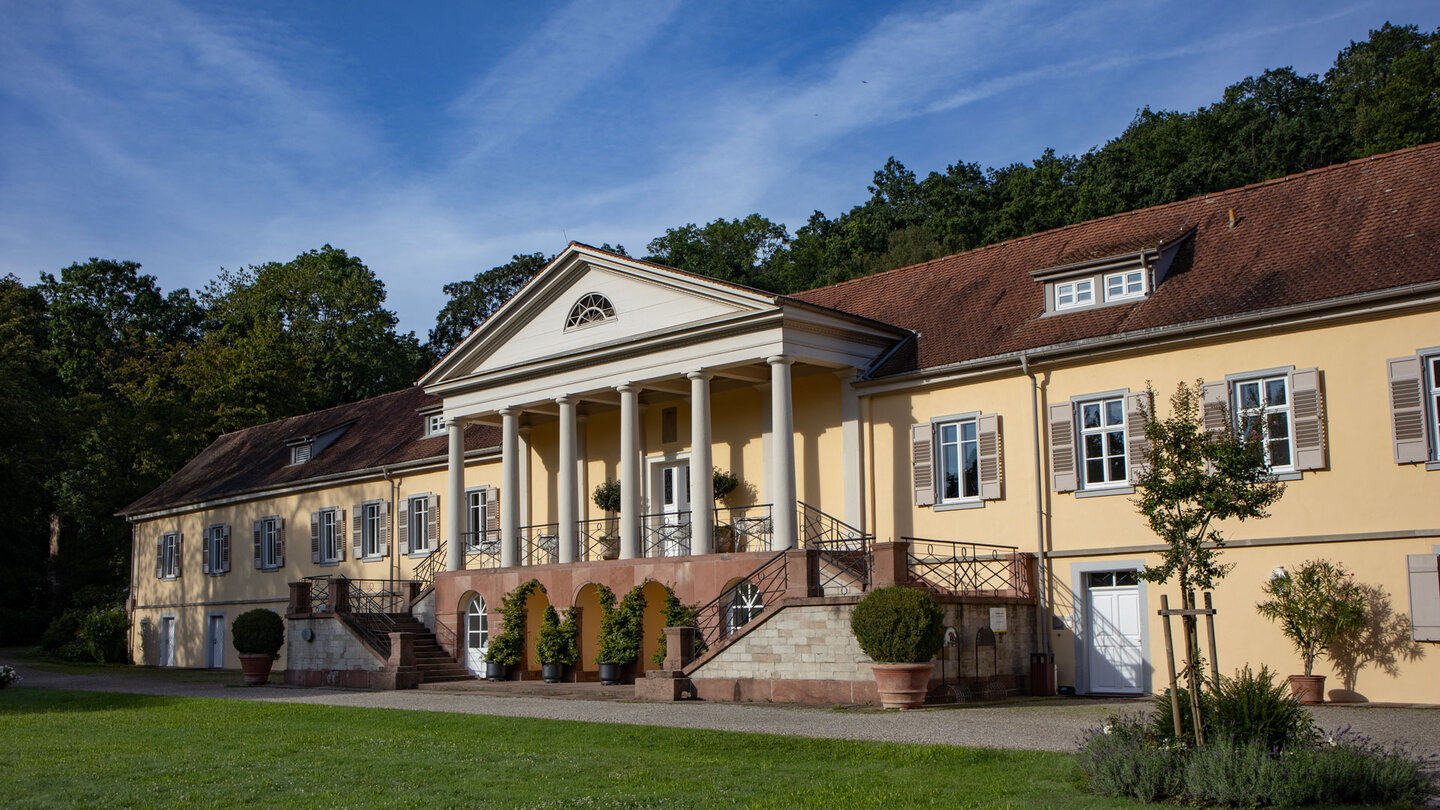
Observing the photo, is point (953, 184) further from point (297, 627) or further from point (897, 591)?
point (897, 591)

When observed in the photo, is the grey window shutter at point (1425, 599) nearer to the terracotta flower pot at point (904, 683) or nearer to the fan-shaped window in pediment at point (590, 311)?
the terracotta flower pot at point (904, 683)

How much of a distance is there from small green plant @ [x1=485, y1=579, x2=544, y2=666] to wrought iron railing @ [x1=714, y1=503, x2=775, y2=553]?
387cm

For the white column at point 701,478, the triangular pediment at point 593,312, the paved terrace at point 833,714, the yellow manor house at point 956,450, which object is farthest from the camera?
the triangular pediment at point 593,312

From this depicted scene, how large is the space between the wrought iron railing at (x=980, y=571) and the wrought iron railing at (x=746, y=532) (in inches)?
136

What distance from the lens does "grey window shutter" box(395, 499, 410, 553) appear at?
33656 millimetres

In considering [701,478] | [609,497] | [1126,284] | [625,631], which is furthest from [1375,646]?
[609,497]

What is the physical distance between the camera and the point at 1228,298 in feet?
65.8

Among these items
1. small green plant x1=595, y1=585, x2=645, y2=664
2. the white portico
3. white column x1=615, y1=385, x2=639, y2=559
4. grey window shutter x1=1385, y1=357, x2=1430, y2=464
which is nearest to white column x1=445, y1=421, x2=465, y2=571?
the white portico

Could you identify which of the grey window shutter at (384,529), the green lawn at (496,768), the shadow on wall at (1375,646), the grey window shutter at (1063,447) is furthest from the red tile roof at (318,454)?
the shadow on wall at (1375,646)

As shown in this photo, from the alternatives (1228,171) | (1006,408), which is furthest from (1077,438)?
(1228,171)

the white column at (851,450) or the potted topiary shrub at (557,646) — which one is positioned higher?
the white column at (851,450)

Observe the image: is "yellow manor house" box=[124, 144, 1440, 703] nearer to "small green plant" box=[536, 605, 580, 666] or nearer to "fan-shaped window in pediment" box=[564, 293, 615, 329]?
"fan-shaped window in pediment" box=[564, 293, 615, 329]

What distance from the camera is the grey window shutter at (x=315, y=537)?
3656 cm

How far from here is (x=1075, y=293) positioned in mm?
22531
